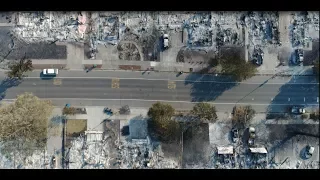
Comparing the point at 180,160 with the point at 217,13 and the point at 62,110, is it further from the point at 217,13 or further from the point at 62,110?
the point at 217,13

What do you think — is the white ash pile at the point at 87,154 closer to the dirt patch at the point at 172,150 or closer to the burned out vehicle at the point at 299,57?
the dirt patch at the point at 172,150

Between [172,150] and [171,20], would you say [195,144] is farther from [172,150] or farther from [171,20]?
[171,20]

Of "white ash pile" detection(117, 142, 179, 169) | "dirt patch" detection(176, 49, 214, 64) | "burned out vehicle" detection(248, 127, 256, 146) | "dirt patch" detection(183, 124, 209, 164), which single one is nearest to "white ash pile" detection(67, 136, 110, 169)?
"white ash pile" detection(117, 142, 179, 169)

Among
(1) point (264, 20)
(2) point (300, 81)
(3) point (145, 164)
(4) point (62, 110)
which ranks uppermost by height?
(1) point (264, 20)

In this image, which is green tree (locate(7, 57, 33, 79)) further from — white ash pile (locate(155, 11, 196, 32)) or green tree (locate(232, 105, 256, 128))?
green tree (locate(232, 105, 256, 128))

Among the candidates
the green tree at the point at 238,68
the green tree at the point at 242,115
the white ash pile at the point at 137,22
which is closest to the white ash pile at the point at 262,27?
the green tree at the point at 238,68

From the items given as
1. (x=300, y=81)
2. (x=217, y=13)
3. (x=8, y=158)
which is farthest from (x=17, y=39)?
(x=300, y=81)
